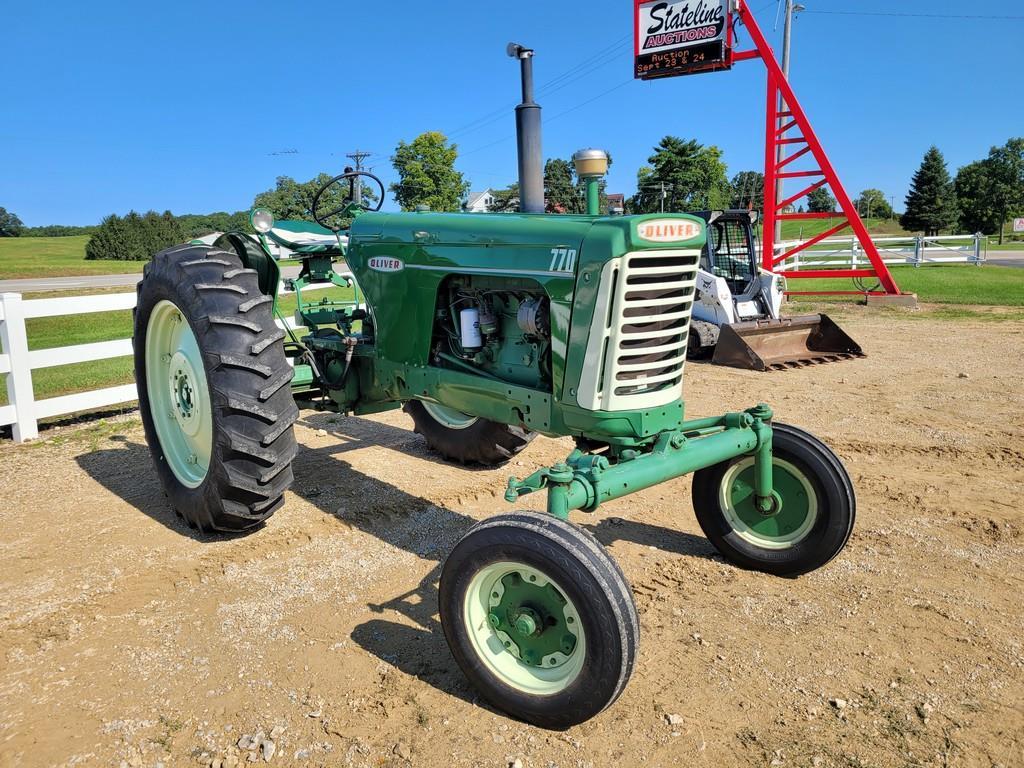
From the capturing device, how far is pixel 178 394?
442cm

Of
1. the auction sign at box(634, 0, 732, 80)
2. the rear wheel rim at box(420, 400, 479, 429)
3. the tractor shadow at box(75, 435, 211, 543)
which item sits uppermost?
the auction sign at box(634, 0, 732, 80)

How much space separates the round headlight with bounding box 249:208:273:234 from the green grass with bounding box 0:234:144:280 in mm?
30319

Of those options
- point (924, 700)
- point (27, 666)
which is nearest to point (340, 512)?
point (27, 666)

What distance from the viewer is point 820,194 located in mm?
72500

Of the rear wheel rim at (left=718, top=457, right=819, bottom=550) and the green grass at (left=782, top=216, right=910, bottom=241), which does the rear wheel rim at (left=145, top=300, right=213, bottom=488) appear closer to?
the rear wheel rim at (left=718, top=457, right=819, bottom=550)

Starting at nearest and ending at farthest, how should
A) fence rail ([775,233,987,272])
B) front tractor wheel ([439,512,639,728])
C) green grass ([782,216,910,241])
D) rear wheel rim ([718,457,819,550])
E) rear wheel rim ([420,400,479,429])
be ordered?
front tractor wheel ([439,512,639,728]), rear wheel rim ([718,457,819,550]), rear wheel rim ([420,400,479,429]), fence rail ([775,233,987,272]), green grass ([782,216,910,241])

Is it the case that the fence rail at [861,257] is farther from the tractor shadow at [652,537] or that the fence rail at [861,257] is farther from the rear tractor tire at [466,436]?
the tractor shadow at [652,537]

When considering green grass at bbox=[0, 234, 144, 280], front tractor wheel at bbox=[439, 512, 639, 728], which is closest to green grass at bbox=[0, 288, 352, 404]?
front tractor wheel at bbox=[439, 512, 639, 728]

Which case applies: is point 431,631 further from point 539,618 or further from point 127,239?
point 127,239

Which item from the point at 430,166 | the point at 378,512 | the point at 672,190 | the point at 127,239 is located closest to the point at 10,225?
the point at 127,239

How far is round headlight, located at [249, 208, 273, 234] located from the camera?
4.49 m

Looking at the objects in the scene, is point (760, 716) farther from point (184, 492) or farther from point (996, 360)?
point (996, 360)

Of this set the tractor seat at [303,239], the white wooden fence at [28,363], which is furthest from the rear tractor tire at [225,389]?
the white wooden fence at [28,363]

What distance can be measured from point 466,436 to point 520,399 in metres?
1.69
